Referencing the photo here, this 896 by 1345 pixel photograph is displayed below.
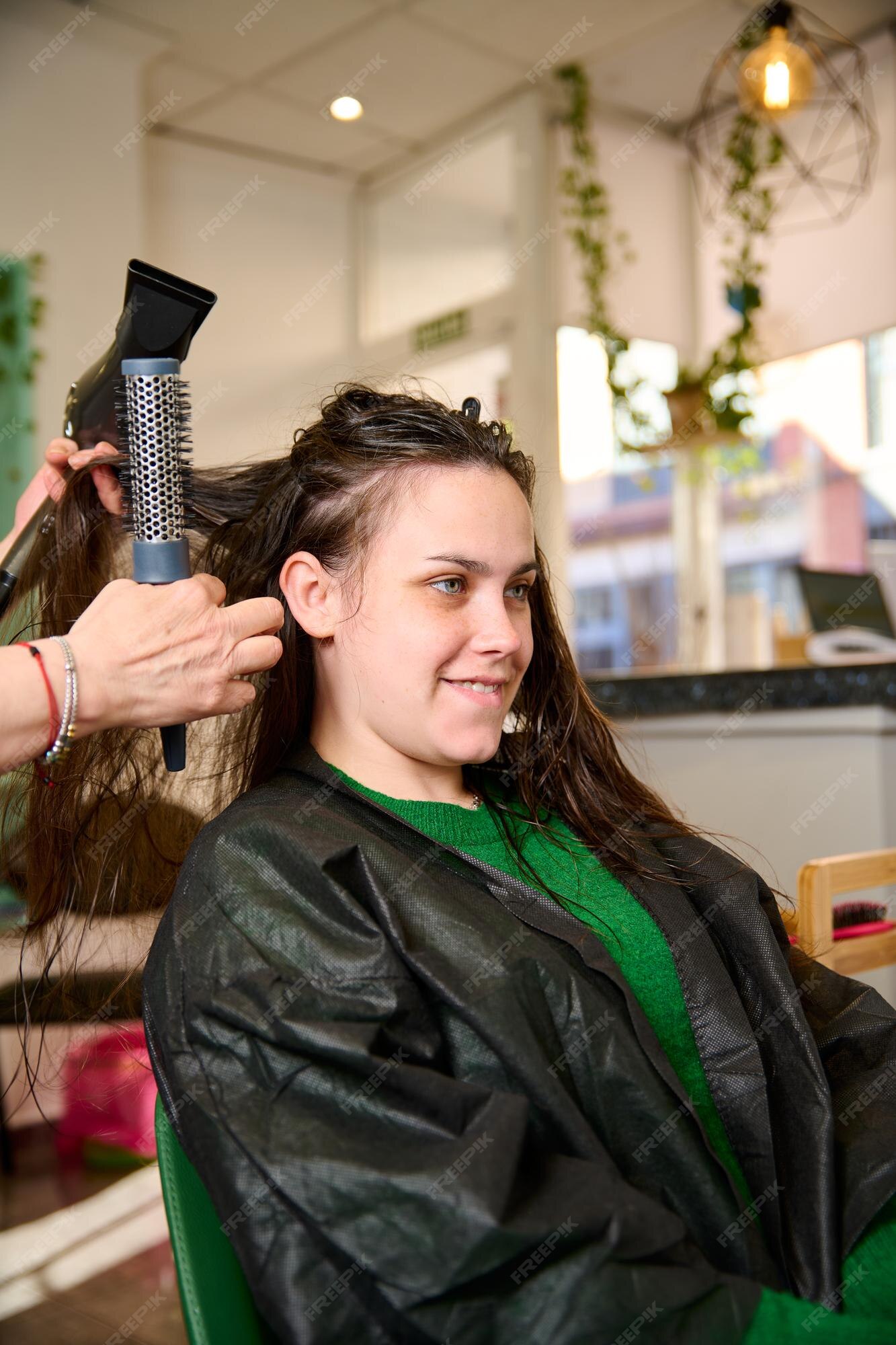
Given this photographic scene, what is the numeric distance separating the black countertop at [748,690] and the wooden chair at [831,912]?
0.75m

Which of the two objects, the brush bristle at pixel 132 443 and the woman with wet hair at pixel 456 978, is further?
the brush bristle at pixel 132 443

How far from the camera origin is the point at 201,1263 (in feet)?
2.74

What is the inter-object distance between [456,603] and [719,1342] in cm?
67

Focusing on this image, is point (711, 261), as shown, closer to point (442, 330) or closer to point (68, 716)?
point (442, 330)

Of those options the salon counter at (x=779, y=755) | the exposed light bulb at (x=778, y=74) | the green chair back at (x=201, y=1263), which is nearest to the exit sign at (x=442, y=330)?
the exposed light bulb at (x=778, y=74)

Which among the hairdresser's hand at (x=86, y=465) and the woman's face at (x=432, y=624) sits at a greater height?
the hairdresser's hand at (x=86, y=465)

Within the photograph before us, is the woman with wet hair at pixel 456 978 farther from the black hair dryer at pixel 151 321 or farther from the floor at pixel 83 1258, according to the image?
the floor at pixel 83 1258

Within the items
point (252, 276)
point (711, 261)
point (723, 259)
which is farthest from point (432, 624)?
point (711, 261)

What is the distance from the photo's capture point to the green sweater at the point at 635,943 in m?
1.02

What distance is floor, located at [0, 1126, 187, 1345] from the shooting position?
1995 mm

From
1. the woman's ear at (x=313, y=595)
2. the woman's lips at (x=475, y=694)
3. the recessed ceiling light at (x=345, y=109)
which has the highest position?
the recessed ceiling light at (x=345, y=109)

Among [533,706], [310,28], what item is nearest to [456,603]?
[533,706]

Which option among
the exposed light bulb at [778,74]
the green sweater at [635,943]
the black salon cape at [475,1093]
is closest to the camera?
the black salon cape at [475,1093]

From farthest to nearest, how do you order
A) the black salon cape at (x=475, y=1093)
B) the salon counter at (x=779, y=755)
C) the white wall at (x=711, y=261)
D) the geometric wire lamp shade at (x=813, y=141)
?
the white wall at (x=711, y=261) < the geometric wire lamp shade at (x=813, y=141) < the salon counter at (x=779, y=755) < the black salon cape at (x=475, y=1093)
